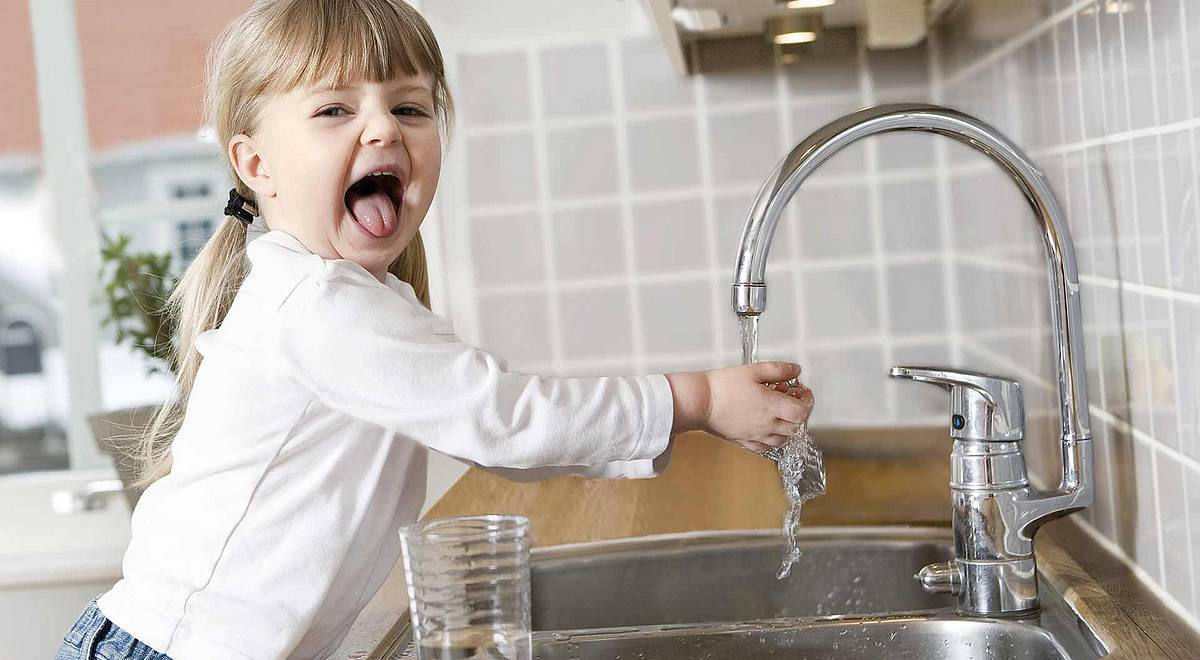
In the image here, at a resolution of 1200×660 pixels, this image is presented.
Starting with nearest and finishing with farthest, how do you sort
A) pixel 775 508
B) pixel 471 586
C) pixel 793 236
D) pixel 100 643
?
pixel 471 586, pixel 100 643, pixel 775 508, pixel 793 236

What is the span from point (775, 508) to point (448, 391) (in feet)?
2.01

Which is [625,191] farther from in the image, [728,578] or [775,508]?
[728,578]

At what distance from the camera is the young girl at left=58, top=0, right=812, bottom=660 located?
2.49ft

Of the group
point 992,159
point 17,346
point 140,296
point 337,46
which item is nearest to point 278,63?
point 337,46

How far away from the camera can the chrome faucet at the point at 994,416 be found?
0.77m

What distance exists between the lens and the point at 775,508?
4.23 ft

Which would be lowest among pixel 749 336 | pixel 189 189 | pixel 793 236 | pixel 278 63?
pixel 749 336

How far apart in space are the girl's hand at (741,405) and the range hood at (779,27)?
0.54 meters

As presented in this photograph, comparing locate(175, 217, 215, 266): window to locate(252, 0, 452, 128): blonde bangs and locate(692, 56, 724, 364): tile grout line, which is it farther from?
locate(252, 0, 452, 128): blonde bangs

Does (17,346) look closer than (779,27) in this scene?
No

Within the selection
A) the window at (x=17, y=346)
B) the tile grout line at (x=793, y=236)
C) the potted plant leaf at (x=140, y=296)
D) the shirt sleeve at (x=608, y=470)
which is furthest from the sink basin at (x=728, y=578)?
the window at (x=17, y=346)

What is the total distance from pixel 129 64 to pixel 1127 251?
2.04m


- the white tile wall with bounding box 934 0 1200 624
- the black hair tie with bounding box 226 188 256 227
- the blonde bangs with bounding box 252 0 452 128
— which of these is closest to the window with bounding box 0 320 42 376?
the black hair tie with bounding box 226 188 256 227

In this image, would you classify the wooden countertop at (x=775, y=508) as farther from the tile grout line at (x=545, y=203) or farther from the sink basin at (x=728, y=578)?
the tile grout line at (x=545, y=203)
